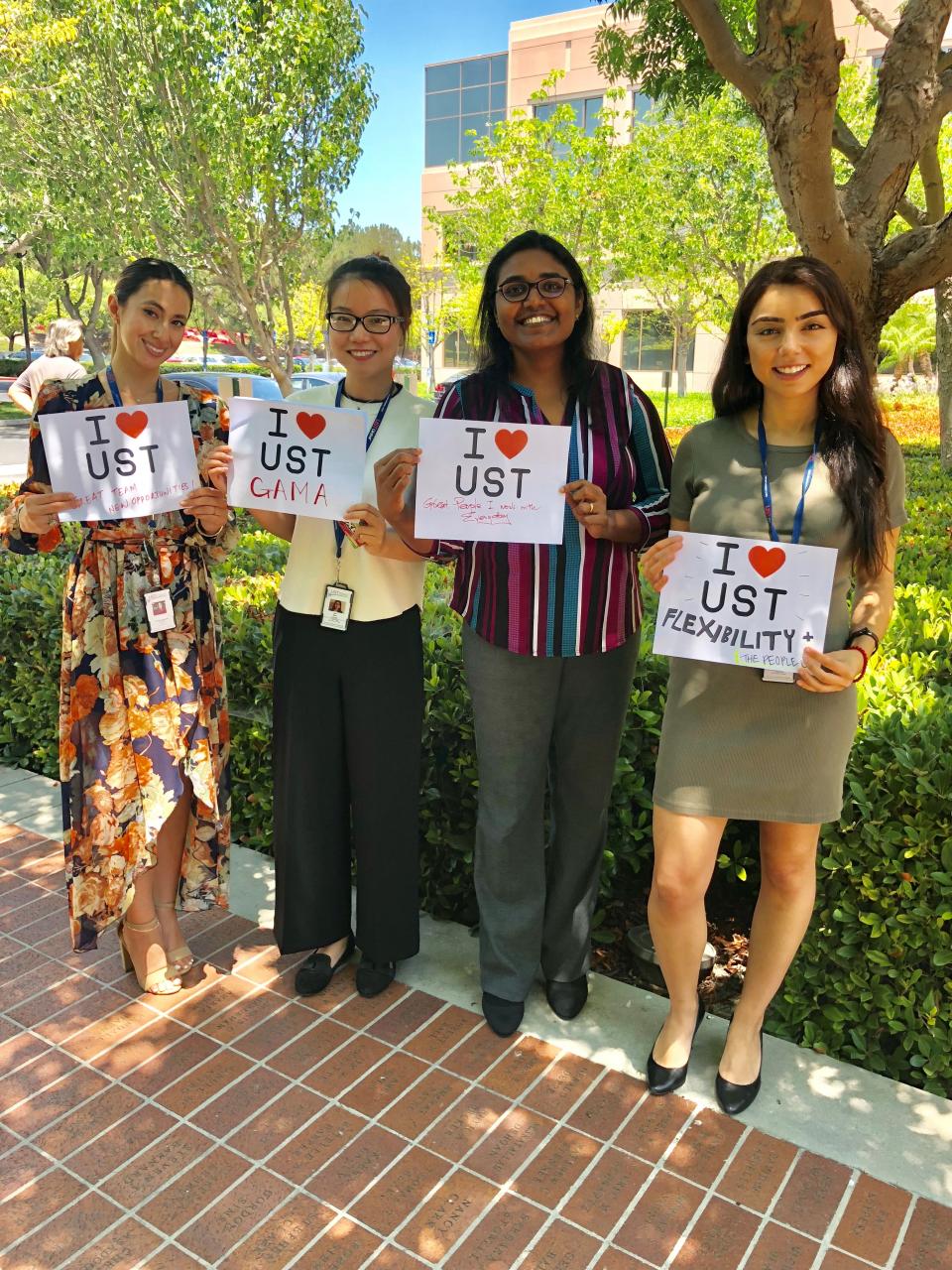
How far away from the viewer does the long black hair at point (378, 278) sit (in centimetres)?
272

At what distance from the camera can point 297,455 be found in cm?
273

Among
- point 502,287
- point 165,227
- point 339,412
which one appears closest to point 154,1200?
point 339,412

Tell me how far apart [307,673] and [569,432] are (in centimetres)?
103

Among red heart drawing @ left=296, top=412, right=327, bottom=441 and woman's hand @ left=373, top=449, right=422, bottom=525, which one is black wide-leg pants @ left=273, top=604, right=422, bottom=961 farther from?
red heart drawing @ left=296, top=412, right=327, bottom=441

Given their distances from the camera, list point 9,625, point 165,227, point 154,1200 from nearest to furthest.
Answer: point 154,1200 < point 9,625 < point 165,227

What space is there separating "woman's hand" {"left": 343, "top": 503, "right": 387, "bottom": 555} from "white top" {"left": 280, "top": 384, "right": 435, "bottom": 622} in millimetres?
100

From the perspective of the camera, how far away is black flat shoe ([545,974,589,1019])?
303 cm

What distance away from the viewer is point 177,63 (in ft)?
36.8

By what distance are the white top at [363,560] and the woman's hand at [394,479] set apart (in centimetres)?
8

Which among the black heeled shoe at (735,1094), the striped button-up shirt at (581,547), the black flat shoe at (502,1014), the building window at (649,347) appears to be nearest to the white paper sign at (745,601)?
the striped button-up shirt at (581,547)

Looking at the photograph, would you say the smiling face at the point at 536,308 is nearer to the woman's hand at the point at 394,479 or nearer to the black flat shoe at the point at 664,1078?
the woman's hand at the point at 394,479

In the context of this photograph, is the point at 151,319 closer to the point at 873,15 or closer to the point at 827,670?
the point at 827,670

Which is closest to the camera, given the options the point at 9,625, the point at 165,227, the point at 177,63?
the point at 9,625

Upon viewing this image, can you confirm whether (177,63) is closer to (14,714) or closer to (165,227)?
(165,227)
